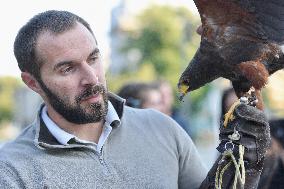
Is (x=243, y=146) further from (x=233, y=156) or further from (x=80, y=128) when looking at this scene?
(x=80, y=128)

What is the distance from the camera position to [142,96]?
5.38 meters

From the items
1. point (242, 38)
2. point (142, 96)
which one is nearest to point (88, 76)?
point (242, 38)

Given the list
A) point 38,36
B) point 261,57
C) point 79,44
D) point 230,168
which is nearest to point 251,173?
point 230,168

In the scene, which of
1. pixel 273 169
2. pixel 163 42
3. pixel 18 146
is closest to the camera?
pixel 18 146

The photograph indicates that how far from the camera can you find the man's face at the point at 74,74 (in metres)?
2.88

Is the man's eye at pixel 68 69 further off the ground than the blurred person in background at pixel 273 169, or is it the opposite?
the man's eye at pixel 68 69

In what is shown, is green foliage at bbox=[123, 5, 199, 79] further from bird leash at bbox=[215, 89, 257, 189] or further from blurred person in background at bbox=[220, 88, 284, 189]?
bird leash at bbox=[215, 89, 257, 189]

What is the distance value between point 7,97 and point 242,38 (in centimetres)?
7771

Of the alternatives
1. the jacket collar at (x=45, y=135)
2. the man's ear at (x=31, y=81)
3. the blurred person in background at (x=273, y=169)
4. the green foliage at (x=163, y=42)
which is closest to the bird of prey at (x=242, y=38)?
the jacket collar at (x=45, y=135)

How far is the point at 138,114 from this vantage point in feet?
10.7

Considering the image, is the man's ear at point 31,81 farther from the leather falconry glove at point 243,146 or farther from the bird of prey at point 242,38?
the leather falconry glove at point 243,146

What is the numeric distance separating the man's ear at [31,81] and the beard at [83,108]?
0.17m

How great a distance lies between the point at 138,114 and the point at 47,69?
0.62 metres

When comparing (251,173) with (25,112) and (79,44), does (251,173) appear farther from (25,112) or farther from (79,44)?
(25,112)
